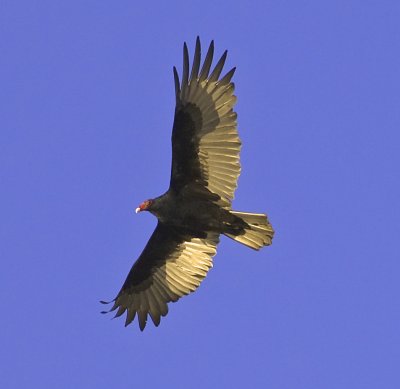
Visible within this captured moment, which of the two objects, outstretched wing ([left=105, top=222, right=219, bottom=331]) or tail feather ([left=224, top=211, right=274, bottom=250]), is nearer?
tail feather ([left=224, top=211, right=274, bottom=250])

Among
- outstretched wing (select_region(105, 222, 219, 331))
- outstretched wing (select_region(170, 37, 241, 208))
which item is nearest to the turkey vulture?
outstretched wing (select_region(170, 37, 241, 208))

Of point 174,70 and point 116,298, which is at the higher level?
point 174,70

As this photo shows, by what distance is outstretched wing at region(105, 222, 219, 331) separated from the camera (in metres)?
15.8

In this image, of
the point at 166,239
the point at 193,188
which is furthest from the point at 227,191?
the point at 166,239

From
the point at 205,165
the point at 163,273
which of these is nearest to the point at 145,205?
the point at 205,165

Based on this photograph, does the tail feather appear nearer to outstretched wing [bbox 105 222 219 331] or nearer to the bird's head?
outstretched wing [bbox 105 222 219 331]

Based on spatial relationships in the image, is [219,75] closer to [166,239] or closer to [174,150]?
[174,150]

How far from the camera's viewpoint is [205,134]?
14.9 meters

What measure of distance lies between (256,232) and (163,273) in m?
1.59

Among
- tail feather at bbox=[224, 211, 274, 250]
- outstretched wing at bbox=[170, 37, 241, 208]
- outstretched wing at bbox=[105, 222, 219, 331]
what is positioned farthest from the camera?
outstretched wing at bbox=[105, 222, 219, 331]

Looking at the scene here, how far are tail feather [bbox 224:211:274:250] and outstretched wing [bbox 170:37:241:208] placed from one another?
341 mm

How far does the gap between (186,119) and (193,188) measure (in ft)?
2.73

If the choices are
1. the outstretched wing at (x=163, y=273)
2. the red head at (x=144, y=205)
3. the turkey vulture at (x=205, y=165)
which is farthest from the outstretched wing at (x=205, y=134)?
the outstretched wing at (x=163, y=273)

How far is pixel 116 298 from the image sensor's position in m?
15.8
